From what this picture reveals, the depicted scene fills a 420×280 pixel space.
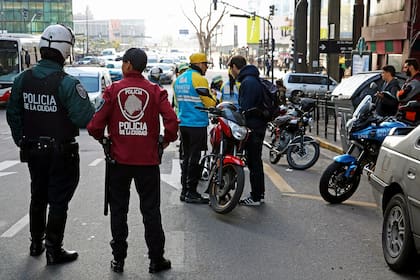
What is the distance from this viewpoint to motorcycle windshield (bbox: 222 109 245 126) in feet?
24.1

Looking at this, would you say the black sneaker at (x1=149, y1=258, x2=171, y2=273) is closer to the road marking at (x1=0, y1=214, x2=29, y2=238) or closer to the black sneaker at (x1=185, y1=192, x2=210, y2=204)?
the road marking at (x1=0, y1=214, x2=29, y2=238)

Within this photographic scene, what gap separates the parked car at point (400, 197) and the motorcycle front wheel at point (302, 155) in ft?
16.0

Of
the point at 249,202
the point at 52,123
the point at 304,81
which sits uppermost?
the point at 52,123

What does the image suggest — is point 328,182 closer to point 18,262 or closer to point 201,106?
point 201,106

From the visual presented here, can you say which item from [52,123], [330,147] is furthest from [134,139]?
[330,147]

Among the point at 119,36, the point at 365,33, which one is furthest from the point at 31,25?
the point at 365,33

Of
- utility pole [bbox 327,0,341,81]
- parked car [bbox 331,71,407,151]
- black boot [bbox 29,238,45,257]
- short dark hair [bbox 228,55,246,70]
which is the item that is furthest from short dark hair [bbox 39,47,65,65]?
utility pole [bbox 327,0,341,81]

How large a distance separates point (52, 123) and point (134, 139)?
0.75 metres

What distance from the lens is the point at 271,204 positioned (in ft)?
26.1

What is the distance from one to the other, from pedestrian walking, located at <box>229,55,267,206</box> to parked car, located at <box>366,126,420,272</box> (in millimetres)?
2026

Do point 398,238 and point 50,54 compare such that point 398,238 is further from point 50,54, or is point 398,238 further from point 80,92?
point 50,54

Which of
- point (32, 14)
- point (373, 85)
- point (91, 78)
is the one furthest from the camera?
point (32, 14)

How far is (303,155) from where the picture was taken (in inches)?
431

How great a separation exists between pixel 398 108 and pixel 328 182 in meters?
3.31
